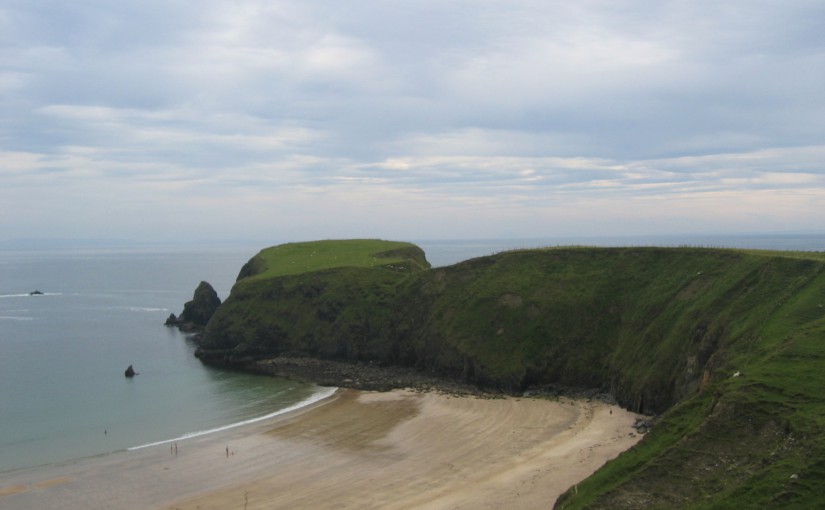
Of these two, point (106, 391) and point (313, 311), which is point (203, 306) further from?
point (106, 391)

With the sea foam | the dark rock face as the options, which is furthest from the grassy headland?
the sea foam

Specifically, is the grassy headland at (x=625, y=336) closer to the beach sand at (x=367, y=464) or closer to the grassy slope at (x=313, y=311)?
the grassy slope at (x=313, y=311)

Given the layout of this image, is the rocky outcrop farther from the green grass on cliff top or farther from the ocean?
the green grass on cliff top

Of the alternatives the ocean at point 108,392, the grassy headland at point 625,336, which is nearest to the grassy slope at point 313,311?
the grassy headland at point 625,336

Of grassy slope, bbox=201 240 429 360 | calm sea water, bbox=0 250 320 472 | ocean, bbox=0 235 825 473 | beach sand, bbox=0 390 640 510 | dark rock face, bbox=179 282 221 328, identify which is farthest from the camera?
dark rock face, bbox=179 282 221 328

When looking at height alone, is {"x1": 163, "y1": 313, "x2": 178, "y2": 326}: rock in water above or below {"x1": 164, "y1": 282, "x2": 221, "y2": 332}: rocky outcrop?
below

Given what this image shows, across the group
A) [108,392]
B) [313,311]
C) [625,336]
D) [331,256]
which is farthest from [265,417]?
→ [331,256]
